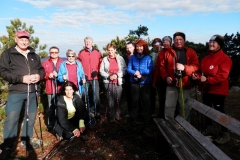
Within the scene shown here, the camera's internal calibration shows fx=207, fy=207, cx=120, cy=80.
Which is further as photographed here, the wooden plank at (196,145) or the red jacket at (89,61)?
the red jacket at (89,61)

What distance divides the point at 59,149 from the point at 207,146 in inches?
133

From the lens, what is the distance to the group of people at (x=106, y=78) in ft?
15.1

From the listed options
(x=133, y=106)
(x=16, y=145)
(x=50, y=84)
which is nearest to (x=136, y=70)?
(x=133, y=106)

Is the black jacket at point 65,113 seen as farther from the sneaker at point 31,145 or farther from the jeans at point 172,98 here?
the jeans at point 172,98

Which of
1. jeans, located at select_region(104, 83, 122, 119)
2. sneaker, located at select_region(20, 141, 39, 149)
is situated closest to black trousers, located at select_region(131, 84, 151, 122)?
jeans, located at select_region(104, 83, 122, 119)

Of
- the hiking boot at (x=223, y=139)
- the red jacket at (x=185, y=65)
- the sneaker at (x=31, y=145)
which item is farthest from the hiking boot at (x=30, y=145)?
the hiking boot at (x=223, y=139)

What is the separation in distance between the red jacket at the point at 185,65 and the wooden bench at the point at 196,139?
0.66m

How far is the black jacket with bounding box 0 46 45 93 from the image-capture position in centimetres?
443

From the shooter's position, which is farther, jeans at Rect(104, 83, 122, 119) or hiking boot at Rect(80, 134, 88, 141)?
jeans at Rect(104, 83, 122, 119)

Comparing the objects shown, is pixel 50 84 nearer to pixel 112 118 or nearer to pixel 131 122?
pixel 112 118

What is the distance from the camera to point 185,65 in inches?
188

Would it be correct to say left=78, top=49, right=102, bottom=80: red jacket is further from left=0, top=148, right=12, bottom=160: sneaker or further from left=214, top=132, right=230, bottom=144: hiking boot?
left=214, top=132, right=230, bottom=144: hiking boot

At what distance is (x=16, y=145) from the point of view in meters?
5.31

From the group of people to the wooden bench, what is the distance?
79 cm
